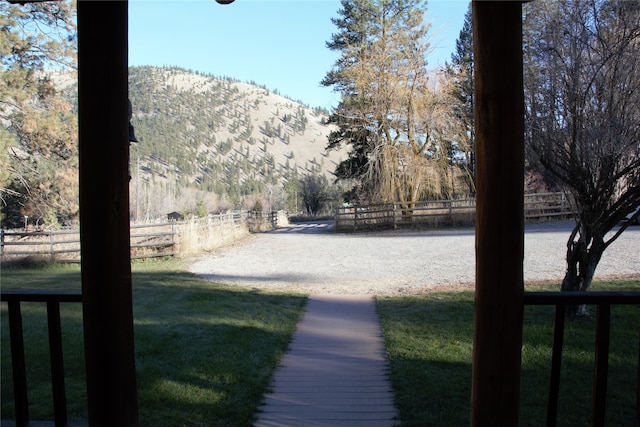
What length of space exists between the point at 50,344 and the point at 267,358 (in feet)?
9.11

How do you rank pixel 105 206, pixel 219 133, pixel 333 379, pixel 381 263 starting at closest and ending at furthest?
pixel 105 206, pixel 333 379, pixel 381 263, pixel 219 133

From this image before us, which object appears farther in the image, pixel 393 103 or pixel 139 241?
pixel 393 103

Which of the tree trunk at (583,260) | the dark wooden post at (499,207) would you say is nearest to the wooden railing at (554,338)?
the dark wooden post at (499,207)

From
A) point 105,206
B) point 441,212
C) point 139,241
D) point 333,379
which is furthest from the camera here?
point 441,212

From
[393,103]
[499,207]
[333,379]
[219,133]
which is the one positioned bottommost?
[333,379]

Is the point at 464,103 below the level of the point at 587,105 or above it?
above

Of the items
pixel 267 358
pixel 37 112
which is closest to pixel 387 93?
pixel 37 112

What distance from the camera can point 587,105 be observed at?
233 inches

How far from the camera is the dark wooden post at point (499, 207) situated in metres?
2.10

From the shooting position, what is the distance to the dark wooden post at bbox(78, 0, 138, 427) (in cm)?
221

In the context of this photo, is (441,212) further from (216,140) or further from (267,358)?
(216,140)

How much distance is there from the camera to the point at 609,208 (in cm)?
603

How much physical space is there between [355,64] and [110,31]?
2173cm

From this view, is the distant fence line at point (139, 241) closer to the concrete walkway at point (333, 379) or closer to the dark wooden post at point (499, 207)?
the concrete walkway at point (333, 379)
